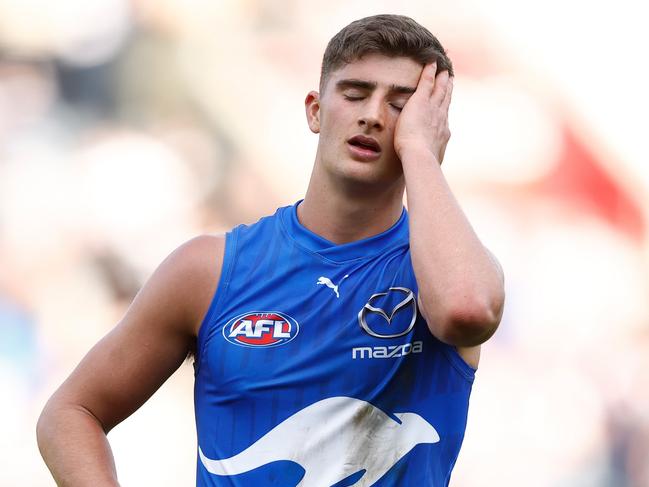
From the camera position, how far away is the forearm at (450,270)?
2971 mm

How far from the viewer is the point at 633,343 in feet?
27.8

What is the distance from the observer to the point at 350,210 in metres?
3.45

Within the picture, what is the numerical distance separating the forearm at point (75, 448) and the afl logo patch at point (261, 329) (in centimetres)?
49

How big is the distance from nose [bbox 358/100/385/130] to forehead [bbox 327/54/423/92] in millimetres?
81

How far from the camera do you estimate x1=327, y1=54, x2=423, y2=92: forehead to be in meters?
3.44

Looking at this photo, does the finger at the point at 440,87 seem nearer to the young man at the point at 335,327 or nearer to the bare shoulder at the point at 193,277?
the young man at the point at 335,327

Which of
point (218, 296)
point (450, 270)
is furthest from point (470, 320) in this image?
point (218, 296)

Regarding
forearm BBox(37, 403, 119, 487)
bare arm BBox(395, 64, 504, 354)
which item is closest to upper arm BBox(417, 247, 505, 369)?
bare arm BBox(395, 64, 504, 354)

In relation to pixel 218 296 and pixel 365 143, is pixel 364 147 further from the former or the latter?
pixel 218 296

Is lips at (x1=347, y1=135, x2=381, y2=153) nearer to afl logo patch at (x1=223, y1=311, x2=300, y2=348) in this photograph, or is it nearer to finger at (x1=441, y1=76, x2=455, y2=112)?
finger at (x1=441, y1=76, x2=455, y2=112)

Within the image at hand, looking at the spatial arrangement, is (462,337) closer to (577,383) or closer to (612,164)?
(577,383)

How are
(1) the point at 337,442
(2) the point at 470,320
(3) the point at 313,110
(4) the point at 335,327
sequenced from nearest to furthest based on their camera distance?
1. (2) the point at 470,320
2. (1) the point at 337,442
3. (4) the point at 335,327
4. (3) the point at 313,110

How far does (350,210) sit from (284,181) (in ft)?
17.8

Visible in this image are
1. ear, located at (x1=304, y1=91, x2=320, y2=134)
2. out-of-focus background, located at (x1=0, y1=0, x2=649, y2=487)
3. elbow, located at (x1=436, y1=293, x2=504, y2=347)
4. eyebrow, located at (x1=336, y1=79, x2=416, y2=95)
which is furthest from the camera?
out-of-focus background, located at (x1=0, y1=0, x2=649, y2=487)
